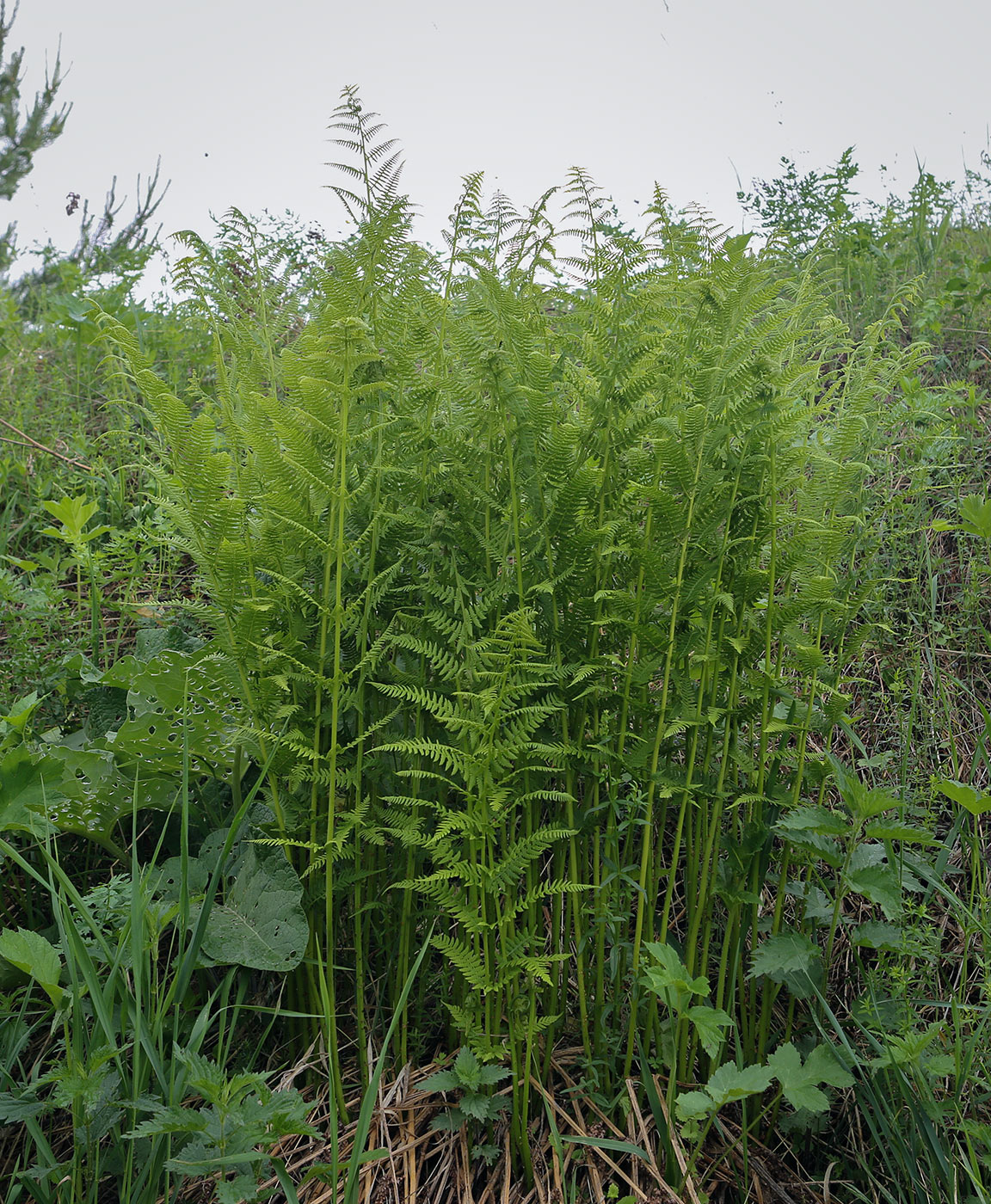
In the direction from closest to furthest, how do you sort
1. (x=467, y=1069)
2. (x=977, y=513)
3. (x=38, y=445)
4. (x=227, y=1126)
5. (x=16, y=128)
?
(x=227, y=1126) < (x=467, y=1069) < (x=977, y=513) < (x=38, y=445) < (x=16, y=128)

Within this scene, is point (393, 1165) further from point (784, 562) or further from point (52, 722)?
point (52, 722)

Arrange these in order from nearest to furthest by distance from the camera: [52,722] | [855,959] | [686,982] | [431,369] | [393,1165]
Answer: [686,982] < [393,1165] < [431,369] < [855,959] < [52,722]

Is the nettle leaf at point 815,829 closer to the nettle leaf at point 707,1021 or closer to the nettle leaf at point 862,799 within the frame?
the nettle leaf at point 862,799

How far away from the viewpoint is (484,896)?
4.51 ft

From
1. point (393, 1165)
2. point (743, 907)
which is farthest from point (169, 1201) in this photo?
point (743, 907)

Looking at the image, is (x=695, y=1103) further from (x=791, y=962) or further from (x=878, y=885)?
(x=878, y=885)

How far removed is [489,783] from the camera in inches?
52.9

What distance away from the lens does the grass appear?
1.37m

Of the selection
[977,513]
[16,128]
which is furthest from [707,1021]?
[16,128]

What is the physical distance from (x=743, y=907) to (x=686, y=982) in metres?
0.34

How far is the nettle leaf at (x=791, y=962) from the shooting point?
1.46m

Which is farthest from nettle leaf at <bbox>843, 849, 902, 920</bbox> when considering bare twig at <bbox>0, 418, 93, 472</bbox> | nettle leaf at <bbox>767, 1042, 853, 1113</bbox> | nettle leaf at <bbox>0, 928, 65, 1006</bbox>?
bare twig at <bbox>0, 418, 93, 472</bbox>

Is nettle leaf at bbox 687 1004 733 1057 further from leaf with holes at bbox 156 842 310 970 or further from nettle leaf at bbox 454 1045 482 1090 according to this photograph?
leaf with holes at bbox 156 842 310 970

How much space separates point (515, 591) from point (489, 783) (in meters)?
0.33
